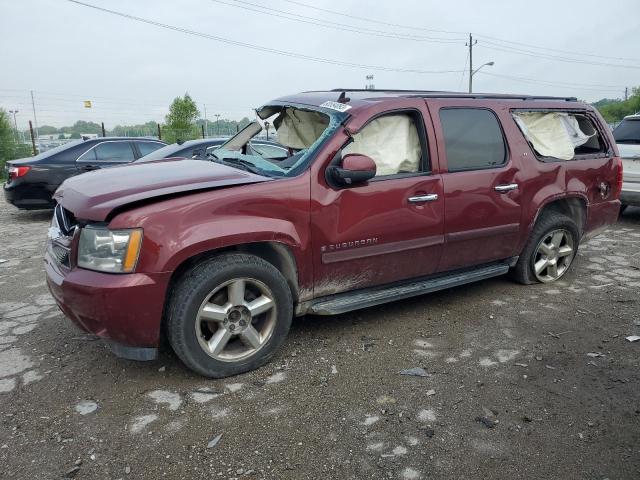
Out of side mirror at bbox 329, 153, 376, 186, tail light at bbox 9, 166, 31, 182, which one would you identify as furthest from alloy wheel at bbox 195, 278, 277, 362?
tail light at bbox 9, 166, 31, 182

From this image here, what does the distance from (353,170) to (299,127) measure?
4.04 ft

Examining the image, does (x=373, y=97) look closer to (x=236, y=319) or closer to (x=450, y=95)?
(x=450, y=95)

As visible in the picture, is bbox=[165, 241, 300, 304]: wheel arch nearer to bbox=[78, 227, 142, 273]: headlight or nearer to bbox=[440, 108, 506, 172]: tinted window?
bbox=[78, 227, 142, 273]: headlight

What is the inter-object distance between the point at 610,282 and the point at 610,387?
89.6 inches

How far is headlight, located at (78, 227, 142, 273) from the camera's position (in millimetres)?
2686

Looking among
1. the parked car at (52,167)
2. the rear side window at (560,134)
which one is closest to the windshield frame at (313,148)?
the rear side window at (560,134)

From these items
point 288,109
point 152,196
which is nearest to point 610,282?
point 288,109

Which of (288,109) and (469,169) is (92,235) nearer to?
(288,109)

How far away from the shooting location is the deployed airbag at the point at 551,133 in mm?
4543

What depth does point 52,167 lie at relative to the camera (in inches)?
325

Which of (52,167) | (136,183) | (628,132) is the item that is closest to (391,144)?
(136,183)

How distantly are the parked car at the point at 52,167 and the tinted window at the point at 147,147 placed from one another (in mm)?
288

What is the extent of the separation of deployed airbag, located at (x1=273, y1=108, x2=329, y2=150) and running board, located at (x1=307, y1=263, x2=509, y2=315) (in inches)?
50.5

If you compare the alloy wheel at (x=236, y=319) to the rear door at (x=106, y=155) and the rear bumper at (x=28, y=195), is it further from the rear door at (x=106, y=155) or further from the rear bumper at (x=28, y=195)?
the rear door at (x=106, y=155)
